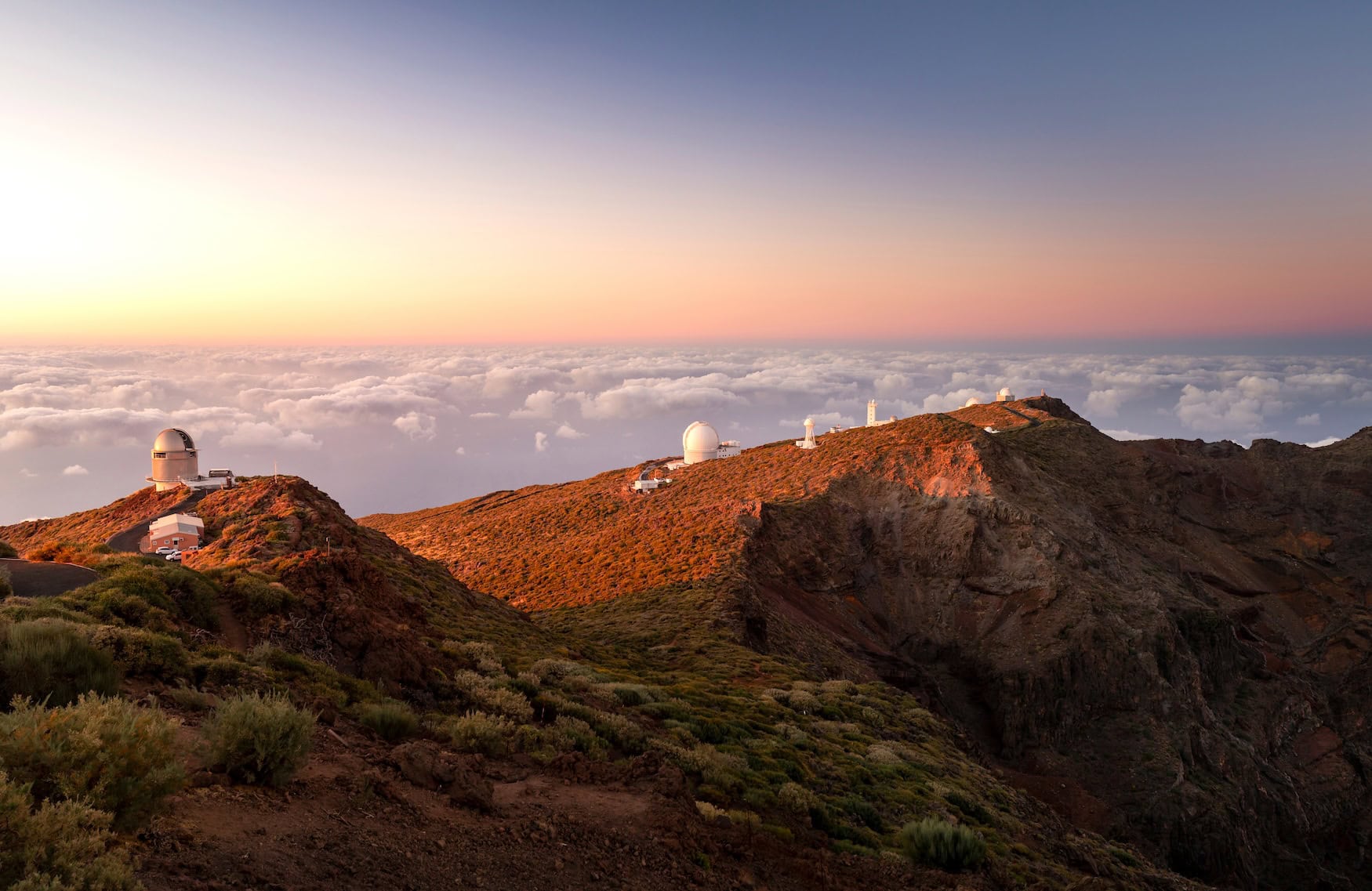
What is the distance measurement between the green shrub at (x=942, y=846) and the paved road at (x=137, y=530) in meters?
28.2

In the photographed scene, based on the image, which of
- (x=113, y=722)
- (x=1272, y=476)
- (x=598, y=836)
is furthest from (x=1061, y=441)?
(x=113, y=722)

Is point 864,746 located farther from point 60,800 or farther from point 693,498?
point 693,498

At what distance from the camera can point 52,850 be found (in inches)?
185

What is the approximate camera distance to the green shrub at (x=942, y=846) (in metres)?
10.8

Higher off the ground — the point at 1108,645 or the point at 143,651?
the point at 143,651

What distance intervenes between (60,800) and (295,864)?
1748 mm

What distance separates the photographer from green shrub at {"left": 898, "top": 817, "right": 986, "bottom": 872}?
10750mm

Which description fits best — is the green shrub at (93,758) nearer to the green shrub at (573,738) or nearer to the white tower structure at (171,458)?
the green shrub at (573,738)

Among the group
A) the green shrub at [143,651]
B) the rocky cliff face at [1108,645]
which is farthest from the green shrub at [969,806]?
the green shrub at [143,651]

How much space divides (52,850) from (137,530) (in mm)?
31582

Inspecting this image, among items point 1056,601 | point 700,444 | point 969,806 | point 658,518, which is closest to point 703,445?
point 700,444

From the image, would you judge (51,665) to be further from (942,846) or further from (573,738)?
(942,846)

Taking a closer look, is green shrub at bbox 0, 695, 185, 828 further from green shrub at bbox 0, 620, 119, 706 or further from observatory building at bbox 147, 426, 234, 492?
observatory building at bbox 147, 426, 234, 492

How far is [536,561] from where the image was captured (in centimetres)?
4047
